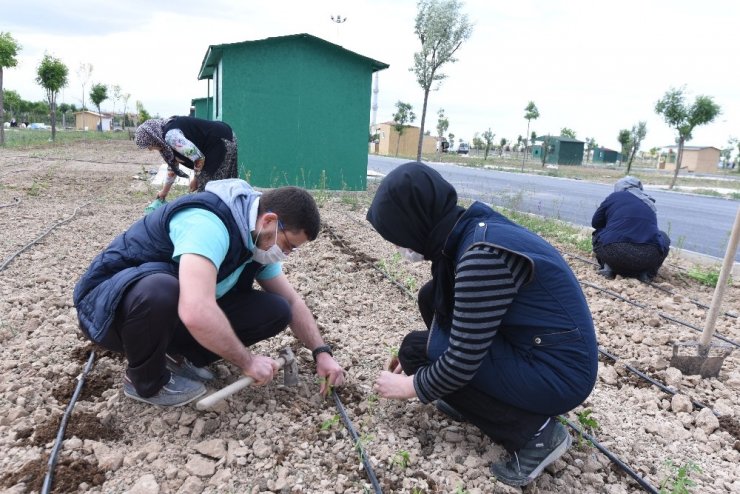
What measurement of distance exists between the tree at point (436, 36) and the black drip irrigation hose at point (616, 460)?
15.2 metres

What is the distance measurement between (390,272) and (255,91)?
20.9ft

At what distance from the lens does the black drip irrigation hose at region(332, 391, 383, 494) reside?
2.02 meters

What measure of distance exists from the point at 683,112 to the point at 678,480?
77.8 ft

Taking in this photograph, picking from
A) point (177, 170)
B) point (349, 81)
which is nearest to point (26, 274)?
point (177, 170)

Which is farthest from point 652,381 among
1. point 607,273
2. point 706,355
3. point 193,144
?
point 193,144

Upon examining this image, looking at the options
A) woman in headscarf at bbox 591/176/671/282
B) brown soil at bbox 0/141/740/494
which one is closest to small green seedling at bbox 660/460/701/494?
brown soil at bbox 0/141/740/494

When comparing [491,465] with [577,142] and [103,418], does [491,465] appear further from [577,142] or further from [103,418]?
[577,142]

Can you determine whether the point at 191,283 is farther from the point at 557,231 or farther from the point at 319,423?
the point at 557,231

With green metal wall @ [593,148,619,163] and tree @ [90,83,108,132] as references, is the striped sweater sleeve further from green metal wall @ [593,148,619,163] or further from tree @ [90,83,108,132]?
green metal wall @ [593,148,619,163]

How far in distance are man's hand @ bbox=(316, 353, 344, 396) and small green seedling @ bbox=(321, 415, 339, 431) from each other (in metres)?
0.20

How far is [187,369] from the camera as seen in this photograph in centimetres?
255

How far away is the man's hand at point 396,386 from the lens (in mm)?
2145

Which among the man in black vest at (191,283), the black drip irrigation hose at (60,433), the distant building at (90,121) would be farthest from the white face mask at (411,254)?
the distant building at (90,121)

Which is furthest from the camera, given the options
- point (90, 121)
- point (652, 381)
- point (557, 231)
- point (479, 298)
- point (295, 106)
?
point (90, 121)
